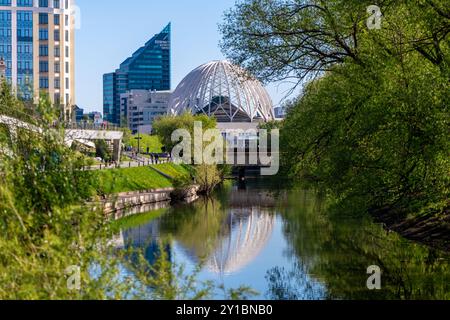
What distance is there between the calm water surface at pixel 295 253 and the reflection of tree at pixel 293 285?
0.03 m

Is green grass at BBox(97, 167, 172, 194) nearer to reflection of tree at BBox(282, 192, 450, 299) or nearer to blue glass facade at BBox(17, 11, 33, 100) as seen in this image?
reflection of tree at BBox(282, 192, 450, 299)

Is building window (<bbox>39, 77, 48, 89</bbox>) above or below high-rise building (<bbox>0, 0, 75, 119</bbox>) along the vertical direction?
below

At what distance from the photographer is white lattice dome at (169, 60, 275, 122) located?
168125 mm

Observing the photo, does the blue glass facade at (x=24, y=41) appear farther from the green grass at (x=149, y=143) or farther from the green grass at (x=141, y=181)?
the green grass at (x=141, y=181)

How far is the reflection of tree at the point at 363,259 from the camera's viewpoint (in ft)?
80.2

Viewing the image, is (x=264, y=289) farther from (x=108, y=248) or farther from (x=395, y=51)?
(x=108, y=248)

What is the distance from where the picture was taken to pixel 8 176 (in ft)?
49.9

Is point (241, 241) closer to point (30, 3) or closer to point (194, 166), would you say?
point (194, 166)

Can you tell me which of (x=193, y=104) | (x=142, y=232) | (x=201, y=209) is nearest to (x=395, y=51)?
(x=142, y=232)

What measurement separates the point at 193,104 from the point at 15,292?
156m

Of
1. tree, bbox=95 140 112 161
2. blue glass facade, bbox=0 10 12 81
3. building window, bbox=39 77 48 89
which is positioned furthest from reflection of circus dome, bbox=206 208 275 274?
blue glass facade, bbox=0 10 12 81

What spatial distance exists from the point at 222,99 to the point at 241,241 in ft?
435

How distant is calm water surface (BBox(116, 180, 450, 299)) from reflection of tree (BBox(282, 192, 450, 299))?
3 centimetres

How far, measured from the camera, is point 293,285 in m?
26.3
